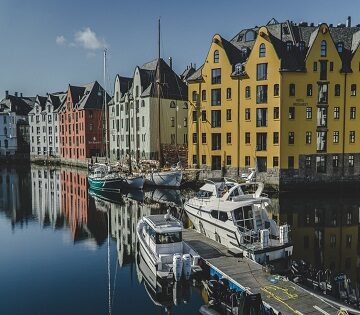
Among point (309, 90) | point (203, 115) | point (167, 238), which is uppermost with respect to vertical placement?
point (309, 90)

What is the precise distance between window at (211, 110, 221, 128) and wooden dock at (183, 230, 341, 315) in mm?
35568

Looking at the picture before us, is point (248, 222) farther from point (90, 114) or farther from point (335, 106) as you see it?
point (90, 114)

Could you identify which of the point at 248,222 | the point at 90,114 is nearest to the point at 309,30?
the point at 248,222

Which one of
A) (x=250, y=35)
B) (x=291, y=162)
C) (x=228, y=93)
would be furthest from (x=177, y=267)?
(x=250, y=35)

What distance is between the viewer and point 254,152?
5569cm

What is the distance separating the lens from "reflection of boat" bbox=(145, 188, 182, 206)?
49034mm

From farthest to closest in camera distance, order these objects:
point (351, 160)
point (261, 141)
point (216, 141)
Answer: point (216, 141), point (261, 141), point (351, 160)

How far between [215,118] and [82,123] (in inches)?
2082

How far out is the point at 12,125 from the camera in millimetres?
131125

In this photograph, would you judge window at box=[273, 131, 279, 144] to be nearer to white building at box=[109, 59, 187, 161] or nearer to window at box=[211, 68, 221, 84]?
window at box=[211, 68, 221, 84]

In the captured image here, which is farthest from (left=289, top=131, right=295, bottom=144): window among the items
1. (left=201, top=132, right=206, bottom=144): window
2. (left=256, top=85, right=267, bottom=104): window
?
(left=201, top=132, right=206, bottom=144): window

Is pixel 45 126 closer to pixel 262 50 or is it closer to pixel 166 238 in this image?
pixel 262 50

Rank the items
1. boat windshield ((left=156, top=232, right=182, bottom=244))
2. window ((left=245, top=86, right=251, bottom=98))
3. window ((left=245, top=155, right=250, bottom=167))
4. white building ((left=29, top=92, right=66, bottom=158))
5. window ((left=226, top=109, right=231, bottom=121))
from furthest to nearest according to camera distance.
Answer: white building ((left=29, top=92, right=66, bottom=158))
window ((left=226, top=109, right=231, bottom=121))
window ((left=245, top=155, right=250, bottom=167))
window ((left=245, top=86, right=251, bottom=98))
boat windshield ((left=156, top=232, right=182, bottom=244))

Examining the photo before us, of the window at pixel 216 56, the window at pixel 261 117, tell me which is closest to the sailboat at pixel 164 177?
the window at pixel 216 56
